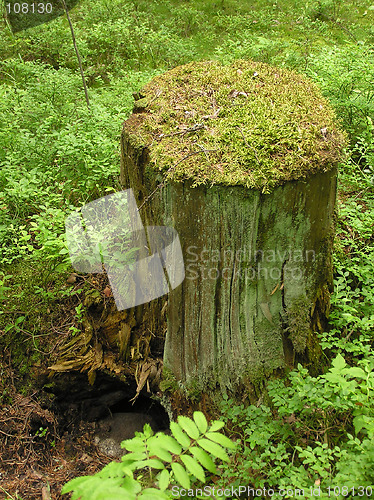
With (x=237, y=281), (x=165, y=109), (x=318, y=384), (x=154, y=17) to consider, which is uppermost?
(x=154, y=17)

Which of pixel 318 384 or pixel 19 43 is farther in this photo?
pixel 19 43

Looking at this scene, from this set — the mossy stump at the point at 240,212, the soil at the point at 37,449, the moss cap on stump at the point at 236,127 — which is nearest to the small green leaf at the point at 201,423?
the mossy stump at the point at 240,212

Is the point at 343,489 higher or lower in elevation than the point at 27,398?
higher

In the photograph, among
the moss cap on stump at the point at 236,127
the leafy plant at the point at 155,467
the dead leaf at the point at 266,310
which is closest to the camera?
the leafy plant at the point at 155,467

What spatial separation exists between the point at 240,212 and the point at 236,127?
623mm

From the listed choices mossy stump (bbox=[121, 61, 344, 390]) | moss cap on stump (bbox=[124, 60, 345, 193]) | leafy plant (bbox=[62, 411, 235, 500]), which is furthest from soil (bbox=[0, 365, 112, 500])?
moss cap on stump (bbox=[124, 60, 345, 193])

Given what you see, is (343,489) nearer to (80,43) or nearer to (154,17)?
(80,43)

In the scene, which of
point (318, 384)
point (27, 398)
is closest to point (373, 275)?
point (318, 384)

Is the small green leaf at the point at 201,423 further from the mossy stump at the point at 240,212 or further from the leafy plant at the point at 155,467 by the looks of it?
the mossy stump at the point at 240,212

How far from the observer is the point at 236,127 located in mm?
2406

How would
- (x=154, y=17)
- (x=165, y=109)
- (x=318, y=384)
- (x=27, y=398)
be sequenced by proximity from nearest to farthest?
(x=318, y=384), (x=165, y=109), (x=27, y=398), (x=154, y=17)

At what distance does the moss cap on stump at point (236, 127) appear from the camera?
2.11 m

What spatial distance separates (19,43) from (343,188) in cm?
704

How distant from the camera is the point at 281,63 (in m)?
5.97
